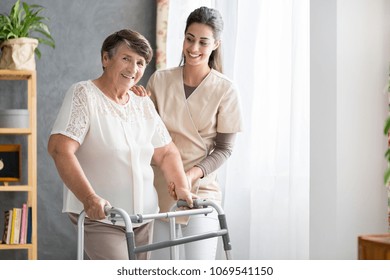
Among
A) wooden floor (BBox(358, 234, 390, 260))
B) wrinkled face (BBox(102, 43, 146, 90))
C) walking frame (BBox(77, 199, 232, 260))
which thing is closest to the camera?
wooden floor (BBox(358, 234, 390, 260))

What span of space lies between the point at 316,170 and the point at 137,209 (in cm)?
119

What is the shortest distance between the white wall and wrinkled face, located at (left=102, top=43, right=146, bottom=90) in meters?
1.18

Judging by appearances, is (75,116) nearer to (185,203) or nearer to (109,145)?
(109,145)

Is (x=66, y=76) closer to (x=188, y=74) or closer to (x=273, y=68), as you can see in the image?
(x=273, y=68)

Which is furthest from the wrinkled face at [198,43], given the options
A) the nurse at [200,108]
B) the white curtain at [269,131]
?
the white curtain at [269,131]

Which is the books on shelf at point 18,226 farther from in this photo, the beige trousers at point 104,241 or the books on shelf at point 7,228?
the beige trousers at point 104,241

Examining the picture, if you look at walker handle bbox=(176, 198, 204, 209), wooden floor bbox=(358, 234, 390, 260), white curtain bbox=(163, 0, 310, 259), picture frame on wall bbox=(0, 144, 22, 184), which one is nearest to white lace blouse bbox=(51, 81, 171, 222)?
walker handle bbox=(176, 198, 204, 209)

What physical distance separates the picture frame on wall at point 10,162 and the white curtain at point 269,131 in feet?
3.81

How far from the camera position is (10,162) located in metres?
4.14

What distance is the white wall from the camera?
3311 mm

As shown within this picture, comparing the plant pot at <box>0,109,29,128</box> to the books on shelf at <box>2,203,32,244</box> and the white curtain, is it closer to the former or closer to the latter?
the books on shelf at <box>2,203,32,244</box>

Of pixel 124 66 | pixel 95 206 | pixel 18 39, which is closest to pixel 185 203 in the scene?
pixel 95 206
